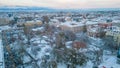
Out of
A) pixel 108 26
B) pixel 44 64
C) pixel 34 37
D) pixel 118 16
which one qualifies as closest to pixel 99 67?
pixel 44 64

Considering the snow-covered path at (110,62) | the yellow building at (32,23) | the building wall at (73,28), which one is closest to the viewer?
the snow-covered path at (110,62)

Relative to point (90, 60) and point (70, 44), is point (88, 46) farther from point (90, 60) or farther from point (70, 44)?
point (90, 60)

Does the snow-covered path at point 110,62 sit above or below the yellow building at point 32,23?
below

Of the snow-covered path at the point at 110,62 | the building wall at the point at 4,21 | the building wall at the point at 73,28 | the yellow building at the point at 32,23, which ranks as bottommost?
the snow-covered path at the point at 110,62

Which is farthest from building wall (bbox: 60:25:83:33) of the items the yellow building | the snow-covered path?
the snow-covered path

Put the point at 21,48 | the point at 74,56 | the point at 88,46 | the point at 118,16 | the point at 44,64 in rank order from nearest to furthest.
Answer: the point at 44,64, the point at 74,56, the point at 21,48, the point at 88,46, the point at 118,16

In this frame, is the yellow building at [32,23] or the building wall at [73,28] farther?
the yellow building at [32,23]

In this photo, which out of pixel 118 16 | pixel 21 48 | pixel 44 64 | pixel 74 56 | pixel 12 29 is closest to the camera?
pixel 44 64

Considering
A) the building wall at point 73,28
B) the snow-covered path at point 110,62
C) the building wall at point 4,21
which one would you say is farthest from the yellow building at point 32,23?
the snow-covered path at point 110,62

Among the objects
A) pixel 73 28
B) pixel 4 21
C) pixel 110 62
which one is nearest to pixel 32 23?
pixel 4 21

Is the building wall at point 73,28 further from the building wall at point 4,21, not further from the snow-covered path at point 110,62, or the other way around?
the snow-covered path at point 110,62

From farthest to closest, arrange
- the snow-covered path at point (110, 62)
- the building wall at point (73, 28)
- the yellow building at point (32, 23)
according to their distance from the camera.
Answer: the yellow building at point (32, 23) → the building wall at point (73, 28) → the snow-covered path at point (110, 62)
